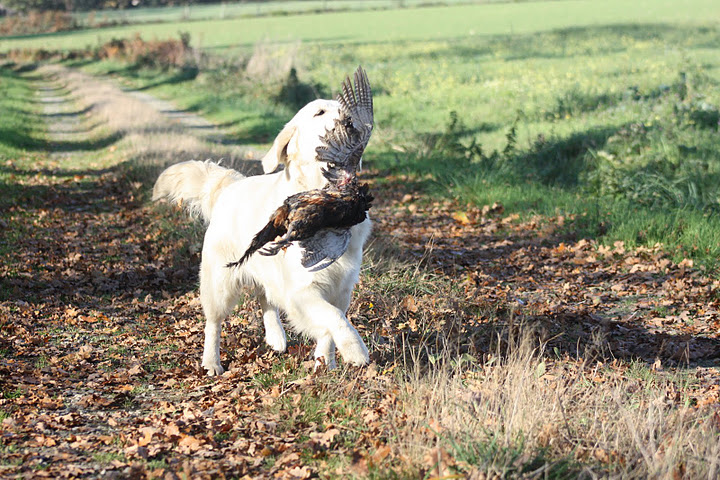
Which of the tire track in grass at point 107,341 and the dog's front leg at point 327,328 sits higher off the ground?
the dog's front leg at point 327,328


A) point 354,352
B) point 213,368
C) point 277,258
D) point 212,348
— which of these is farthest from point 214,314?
point 354,352

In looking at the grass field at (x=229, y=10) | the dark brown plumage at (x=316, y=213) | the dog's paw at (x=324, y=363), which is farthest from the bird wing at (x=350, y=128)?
the grass field at (x=229, y=10)

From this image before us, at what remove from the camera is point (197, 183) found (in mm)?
6305

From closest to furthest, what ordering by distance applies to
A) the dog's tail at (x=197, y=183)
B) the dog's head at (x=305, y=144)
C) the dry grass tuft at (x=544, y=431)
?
the dry grass tuft at (x=544, y=431)
the dog's head at (x=305, y=144)
the dog's tail at (x=197, y=183)

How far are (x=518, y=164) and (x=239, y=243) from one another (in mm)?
8689

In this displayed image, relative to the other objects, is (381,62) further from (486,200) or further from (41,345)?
(41,345)

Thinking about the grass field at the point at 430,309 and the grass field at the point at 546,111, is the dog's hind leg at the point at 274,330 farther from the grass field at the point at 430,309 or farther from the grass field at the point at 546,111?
the grass field at the point at 546,111

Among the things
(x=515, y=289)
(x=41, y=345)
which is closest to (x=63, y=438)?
(x=41, y=345)

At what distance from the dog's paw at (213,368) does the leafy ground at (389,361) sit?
0.07 m

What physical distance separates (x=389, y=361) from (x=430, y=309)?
3.82 ft

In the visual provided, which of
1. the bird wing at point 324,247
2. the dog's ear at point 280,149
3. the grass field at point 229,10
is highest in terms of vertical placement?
the grass field at point 229,10

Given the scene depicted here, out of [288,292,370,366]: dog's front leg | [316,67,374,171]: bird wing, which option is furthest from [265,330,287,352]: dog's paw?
[316,67,374,171]: bird wing

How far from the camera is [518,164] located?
1329cm

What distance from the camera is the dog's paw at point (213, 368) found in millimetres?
5652
